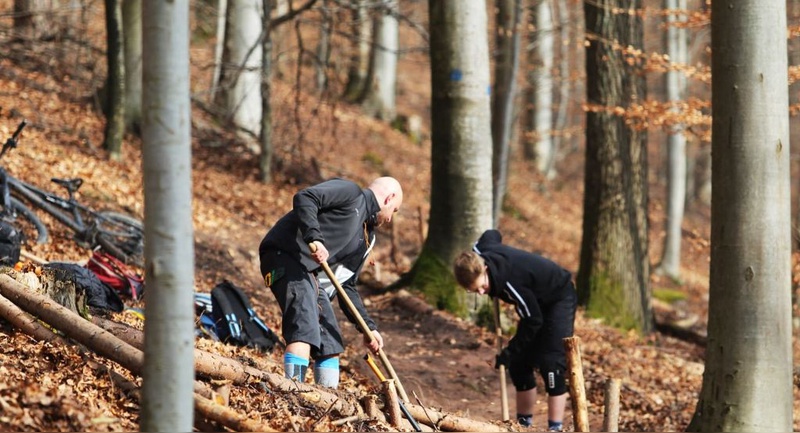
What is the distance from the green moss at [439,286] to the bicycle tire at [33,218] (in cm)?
410

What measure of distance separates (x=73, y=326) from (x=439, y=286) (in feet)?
19.0

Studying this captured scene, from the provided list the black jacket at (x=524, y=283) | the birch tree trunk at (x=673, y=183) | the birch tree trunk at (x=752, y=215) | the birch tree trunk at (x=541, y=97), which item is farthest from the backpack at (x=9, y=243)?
the birch tree trunk at (x=541, y=97)

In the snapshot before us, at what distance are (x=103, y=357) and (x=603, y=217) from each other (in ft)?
26.0

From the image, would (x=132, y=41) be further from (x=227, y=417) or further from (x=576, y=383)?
(x=227, y=417)

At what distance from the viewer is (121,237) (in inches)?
385

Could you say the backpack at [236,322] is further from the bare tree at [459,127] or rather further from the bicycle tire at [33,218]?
the bare tree at [459,127]

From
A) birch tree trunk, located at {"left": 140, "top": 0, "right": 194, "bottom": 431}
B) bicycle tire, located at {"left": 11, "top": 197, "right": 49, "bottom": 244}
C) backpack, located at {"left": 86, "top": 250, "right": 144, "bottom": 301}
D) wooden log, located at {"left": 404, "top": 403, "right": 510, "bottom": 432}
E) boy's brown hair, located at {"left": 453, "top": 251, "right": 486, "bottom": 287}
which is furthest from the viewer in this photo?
bicycle tire, located at {"left": 11, "top": 197, "right": 49, "bottom": 244}

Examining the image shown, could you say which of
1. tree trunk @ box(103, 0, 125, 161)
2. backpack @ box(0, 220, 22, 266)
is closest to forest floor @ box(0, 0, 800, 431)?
tree trunk @ box(103, 0, 125, 161)

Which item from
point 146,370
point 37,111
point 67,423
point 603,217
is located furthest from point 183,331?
point 37,111

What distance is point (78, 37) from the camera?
16.5 metres

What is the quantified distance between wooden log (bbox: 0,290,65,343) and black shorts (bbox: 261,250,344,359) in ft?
4.70

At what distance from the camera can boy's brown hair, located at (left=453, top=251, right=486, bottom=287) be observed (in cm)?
685

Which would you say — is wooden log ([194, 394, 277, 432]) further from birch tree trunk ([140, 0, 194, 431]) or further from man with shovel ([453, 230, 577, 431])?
man with shovel ([453, 230, 577, 431])

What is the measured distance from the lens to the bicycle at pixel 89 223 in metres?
9.54
